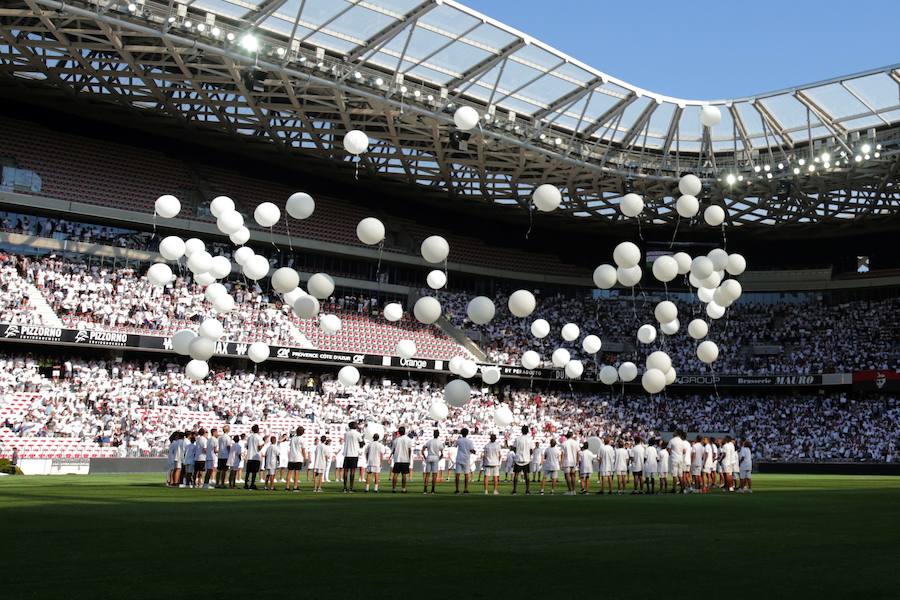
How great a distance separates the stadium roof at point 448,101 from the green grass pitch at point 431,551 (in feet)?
61.6

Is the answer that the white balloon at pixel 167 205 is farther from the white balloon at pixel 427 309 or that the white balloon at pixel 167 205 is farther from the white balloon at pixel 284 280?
the white balloon at pixel 427 309

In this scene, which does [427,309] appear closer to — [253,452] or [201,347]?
[253,452]

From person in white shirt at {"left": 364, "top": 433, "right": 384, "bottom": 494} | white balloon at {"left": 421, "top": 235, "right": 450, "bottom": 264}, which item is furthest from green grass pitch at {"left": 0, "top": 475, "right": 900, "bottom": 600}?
white balloon at {"left": 421, "top": 235, "right": 450, "bottom": 264}

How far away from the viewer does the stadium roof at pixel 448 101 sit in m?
29.2

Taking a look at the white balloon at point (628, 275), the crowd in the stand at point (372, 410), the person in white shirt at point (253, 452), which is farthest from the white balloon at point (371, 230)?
the crowd in the stand at point (372, 410)

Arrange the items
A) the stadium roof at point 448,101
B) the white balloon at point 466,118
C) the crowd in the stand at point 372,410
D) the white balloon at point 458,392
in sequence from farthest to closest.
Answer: the crowd in the stand at point 372,410
the stadium roof at point 448,101
the white balloon at point 466,118
the white balloon at point 458,392

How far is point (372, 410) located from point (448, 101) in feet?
47.8

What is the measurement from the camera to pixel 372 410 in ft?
133

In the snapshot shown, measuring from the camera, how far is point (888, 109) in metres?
35.1

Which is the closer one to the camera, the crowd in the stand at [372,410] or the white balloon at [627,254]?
the white balloon at [627,254]

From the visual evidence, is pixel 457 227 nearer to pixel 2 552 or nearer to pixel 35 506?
pixel 35 506

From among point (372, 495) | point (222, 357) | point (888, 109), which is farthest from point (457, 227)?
point (372, 495)

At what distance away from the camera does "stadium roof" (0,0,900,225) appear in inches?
1149

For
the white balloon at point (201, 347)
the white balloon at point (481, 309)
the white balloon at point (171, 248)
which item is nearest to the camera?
the white balloon at point (201, 347)
